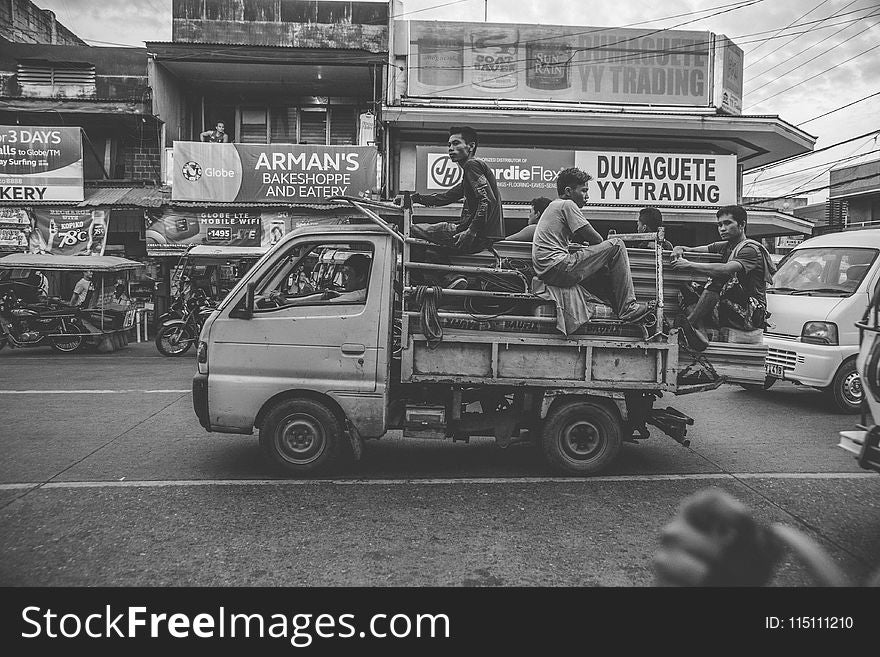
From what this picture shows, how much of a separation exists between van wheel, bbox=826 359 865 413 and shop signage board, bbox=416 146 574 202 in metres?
8.80

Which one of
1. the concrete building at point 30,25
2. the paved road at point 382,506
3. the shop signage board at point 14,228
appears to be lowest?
the paved road at point 382,506

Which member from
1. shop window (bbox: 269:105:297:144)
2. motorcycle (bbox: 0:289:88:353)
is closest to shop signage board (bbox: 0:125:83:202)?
motorcycle (bbox: 0:289:88:353)

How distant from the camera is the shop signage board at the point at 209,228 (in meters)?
16.2

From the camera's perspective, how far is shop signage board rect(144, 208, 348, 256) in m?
16.2

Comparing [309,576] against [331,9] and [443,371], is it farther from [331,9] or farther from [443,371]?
[331,9]

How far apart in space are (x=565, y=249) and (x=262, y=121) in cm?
1620

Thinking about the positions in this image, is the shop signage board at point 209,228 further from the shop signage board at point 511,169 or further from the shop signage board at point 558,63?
the shop signage board at point 558,63

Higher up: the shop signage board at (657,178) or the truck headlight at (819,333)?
the shop signage board at (657,178)

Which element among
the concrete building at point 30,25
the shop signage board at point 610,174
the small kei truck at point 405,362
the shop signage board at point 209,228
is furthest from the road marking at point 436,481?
the concrete building at point 30,25

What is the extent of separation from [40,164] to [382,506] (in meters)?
15.6

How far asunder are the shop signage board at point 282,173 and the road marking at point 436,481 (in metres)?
11.8

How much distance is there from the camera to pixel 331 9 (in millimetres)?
18203

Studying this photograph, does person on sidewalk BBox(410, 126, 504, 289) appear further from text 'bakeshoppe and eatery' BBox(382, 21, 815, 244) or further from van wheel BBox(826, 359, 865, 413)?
text 'bakeshoppe and eatery' BBox(382, 21, 815, 244)

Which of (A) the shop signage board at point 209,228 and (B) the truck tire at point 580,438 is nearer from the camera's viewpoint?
(B) the truck tire at point 580,438
